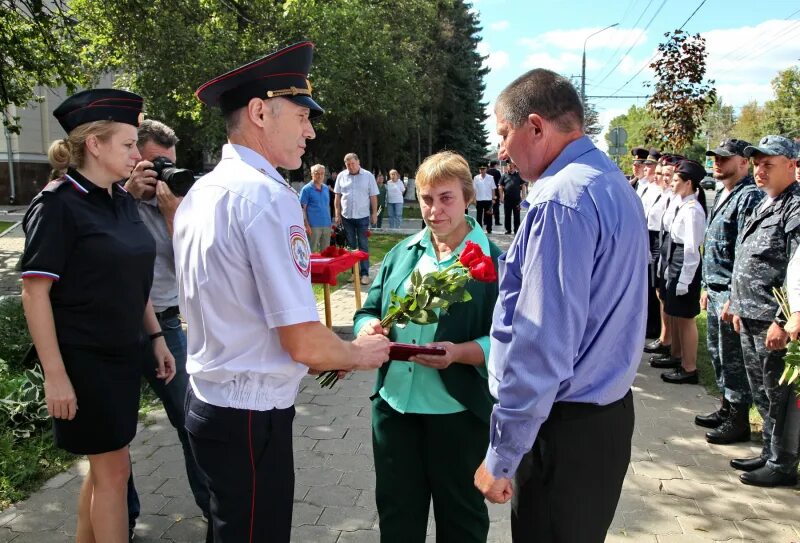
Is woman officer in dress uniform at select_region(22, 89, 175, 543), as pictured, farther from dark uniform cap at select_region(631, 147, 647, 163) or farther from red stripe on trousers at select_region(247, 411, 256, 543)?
dark uniform cap at select_region(631, 147, 647, 163)

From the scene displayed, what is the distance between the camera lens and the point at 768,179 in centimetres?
431

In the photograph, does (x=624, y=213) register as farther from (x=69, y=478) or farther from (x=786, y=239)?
(x=69, y=478)

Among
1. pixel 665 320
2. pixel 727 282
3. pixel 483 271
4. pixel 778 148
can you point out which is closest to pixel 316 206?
pixel 665 320

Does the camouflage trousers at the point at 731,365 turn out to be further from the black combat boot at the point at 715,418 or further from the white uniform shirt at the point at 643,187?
the white uniform shirt at the point at 643,187

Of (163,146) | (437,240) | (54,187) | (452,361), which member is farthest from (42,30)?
(452,361)

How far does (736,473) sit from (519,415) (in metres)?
3.34

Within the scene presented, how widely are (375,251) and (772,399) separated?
38.5 feet

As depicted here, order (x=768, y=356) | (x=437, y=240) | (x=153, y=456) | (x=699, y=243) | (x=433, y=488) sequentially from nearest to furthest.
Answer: (x=433, y=488) → (x=437, y=240) → (x=768, y=356) → (x=153, y=456) → (x=699, y=243)

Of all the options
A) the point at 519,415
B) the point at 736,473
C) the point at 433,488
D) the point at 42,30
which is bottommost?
the point at 736,473

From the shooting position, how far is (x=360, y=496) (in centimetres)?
399

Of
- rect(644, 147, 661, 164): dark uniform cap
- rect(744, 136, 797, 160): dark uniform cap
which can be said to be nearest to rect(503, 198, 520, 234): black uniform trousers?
rect(644, 147, 661, 164): dark uniform cap

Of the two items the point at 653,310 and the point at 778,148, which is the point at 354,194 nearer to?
the point at 653,310

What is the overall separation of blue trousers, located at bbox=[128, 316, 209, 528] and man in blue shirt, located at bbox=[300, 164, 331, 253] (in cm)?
727

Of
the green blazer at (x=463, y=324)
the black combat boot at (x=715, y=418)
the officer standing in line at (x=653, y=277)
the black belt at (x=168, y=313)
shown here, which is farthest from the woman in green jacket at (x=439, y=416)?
the officer standing in line at (x=653, y=277)
